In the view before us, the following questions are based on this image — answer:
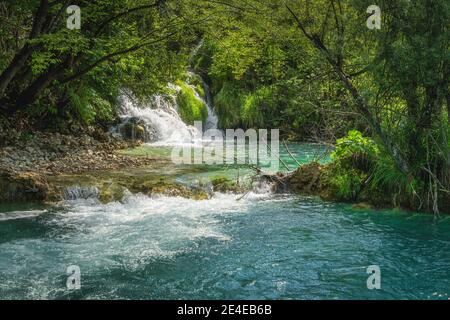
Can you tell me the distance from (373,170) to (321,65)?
265cm

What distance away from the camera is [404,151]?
932 cm

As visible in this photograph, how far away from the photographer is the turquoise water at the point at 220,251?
5762 millimetres

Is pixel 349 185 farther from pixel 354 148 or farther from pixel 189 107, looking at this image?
pixel 189 107

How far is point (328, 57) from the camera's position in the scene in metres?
9.17

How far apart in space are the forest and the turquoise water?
1.10 metres

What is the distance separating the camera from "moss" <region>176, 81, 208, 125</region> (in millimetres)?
23031

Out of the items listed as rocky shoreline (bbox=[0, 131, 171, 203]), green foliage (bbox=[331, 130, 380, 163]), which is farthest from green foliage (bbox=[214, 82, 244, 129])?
green foliage (bbox=[331, 130, 380, 163])

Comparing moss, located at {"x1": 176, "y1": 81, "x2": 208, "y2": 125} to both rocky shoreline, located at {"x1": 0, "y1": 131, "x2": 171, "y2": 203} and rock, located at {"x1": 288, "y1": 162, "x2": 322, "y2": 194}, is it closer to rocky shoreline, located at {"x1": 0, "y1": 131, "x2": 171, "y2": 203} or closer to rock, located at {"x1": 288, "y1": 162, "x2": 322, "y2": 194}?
rocky shoreline, located at {"x1": 0, "y1": 131, "x2": 171, "y2": 203}

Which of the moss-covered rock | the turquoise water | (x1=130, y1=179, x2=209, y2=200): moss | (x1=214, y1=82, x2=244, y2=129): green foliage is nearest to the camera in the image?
the turquoise water

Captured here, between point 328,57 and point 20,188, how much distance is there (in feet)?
24.3

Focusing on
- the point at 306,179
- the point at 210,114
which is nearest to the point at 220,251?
the point at 306,179

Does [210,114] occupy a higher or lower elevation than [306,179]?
higher

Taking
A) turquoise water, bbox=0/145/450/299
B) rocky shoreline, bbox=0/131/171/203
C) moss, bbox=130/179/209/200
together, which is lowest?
turquoise water, bbox=0/145/450/299
